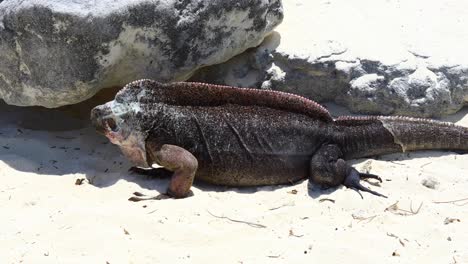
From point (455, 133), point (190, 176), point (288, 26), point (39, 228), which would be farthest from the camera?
point (288, 26)

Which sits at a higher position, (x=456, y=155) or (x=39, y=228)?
(x=39, y=228)

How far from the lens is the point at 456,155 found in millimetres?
5238

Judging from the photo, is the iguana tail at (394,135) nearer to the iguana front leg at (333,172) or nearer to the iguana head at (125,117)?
the iguana front leg at (333,172)

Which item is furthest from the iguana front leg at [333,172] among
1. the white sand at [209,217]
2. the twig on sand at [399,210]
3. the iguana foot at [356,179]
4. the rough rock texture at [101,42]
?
the rough rock texture at [101,42]

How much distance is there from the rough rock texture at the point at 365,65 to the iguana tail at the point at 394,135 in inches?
14.0

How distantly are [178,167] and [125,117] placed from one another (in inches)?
21.7

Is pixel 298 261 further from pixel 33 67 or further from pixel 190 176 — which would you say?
pixel 33 67

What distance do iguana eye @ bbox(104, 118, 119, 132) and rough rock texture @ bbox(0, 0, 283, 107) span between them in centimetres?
37

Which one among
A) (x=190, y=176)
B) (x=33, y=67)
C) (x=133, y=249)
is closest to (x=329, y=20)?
(x=190, y=176)

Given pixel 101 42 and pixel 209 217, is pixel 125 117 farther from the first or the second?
pixel 209 217

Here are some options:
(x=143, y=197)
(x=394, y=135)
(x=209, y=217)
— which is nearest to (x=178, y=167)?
(x=143, y=197)

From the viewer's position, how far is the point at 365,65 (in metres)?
5.60

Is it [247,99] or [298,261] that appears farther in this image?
[247,99]

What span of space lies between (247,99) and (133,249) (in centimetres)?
162
